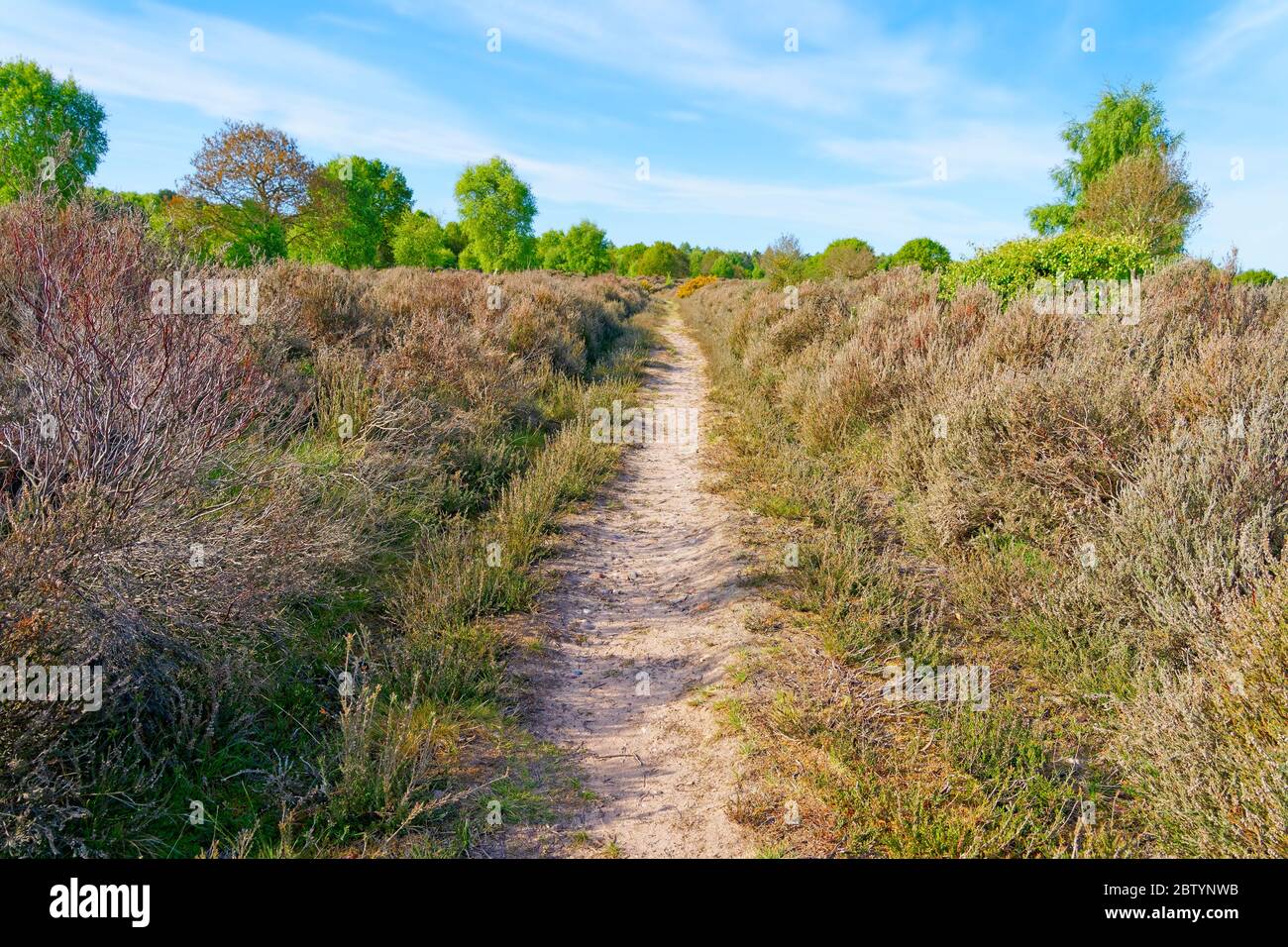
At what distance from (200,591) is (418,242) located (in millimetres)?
39537

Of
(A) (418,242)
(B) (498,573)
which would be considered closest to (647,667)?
(B) (498,573)

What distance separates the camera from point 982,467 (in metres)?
4.98

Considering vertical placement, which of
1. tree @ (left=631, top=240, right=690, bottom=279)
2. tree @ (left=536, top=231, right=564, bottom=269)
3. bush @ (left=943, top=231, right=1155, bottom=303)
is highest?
tree @ (left=631, top=240, right=690, bottom=279)

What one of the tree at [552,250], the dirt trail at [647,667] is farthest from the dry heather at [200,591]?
the tree at [552,250]

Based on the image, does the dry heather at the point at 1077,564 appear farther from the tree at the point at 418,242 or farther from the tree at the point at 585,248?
the tree at the point at 585,248

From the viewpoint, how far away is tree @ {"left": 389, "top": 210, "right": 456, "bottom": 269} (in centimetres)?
3769

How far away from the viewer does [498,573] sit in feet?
15.2

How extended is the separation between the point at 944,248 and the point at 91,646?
4161 centimetres

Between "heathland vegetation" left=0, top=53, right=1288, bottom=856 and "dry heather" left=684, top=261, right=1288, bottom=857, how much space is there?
23 mm

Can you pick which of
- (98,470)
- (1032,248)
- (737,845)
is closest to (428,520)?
(98,470)

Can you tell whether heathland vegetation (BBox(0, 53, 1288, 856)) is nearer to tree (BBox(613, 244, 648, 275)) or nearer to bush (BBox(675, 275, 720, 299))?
bush (BBox(675, 275, 720, 299))

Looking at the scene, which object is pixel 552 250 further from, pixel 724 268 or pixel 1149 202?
pixel 1149 202

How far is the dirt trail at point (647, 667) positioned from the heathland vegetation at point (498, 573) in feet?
0.80

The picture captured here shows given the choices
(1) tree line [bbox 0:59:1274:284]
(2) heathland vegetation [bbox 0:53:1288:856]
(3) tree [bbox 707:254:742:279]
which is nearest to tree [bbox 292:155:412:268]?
(1) tree line [bbox 0:59:1274:284]
